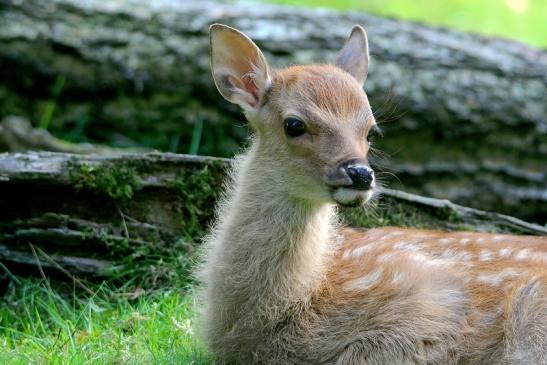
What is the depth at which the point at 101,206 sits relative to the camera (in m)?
6.90

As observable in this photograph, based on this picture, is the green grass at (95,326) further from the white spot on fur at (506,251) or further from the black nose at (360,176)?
the white spot on fur at (506,251)

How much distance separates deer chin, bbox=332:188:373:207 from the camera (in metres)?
5.15

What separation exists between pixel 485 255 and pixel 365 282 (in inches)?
29.3

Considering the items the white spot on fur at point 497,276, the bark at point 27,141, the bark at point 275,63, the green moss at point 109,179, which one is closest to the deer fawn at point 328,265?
the white spot on fur at point 497,276

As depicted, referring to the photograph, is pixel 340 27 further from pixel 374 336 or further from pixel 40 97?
pixel 374 336

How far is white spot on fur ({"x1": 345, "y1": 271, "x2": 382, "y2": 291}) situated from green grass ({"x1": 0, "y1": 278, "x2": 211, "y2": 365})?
879mm

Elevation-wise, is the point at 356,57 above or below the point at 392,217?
above

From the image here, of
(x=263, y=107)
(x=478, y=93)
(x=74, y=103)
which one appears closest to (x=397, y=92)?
(x=478, y=93)

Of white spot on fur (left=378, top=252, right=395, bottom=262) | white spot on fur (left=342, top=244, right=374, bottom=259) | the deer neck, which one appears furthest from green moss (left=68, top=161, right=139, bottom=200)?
white spot on fur (left=378, top=252, right=395, bottom=262)

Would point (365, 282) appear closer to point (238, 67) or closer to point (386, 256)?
point (386, 256)

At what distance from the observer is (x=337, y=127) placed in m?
5.45

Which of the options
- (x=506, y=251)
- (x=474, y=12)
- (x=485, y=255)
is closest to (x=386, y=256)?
(x=485, y=255)

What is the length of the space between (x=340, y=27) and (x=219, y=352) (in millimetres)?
4755

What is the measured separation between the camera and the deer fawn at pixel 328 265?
5.22 metres
